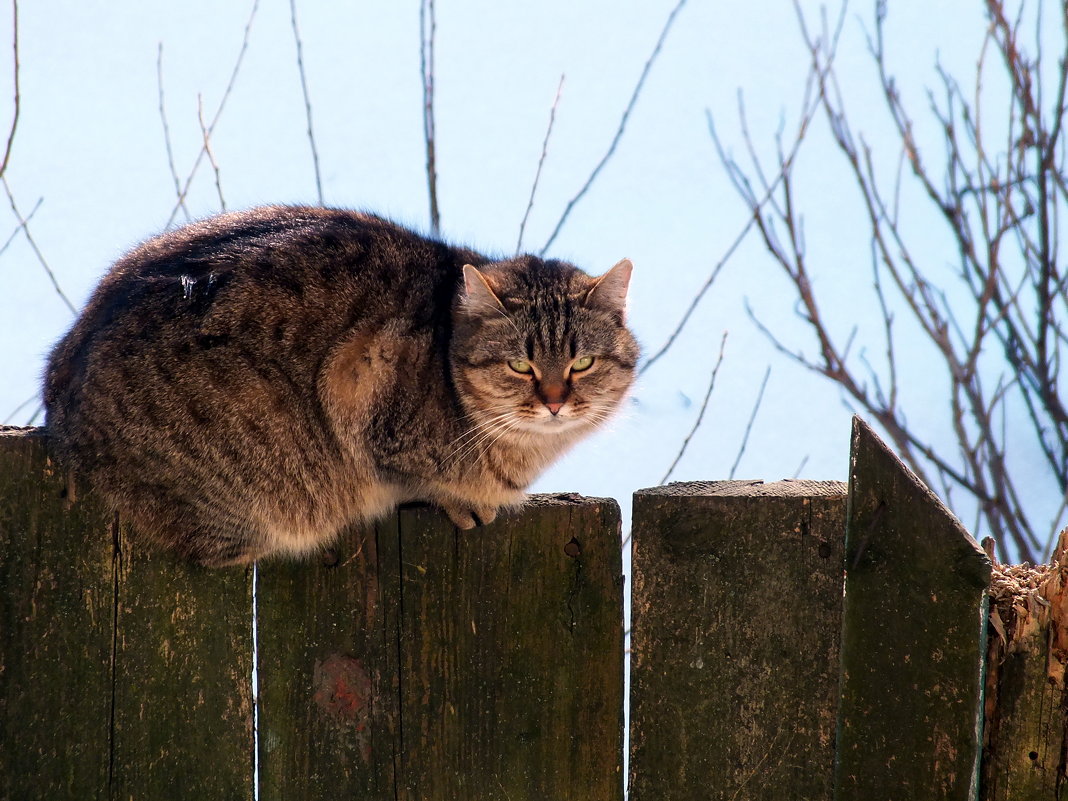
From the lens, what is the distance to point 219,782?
226cm

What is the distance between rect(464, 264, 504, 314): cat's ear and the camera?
110 inches

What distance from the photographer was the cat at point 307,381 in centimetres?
240

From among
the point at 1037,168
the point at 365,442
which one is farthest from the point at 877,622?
the point at 1037,168

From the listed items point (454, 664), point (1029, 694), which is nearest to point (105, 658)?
point (454, 664)

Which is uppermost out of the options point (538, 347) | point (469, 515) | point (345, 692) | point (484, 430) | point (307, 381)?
point (538, 347)

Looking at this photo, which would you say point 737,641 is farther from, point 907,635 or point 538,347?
point 538,347

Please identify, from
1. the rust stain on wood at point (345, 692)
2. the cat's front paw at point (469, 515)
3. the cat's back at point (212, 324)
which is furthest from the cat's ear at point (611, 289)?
the rust stain on wood at point (345, 692)

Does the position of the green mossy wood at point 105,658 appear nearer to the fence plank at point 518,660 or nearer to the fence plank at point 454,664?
the fence plank at point 454,664

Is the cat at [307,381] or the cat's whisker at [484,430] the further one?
the cat's whisker at [484,430]

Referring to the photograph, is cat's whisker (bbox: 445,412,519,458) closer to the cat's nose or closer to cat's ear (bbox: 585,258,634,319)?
the cat's nose

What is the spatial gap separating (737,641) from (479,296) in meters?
1.19

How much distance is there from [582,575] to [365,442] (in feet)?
2.49

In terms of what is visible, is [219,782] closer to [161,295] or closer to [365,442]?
[365,442]

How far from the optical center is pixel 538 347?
2891mm
